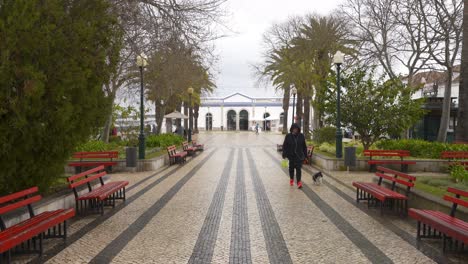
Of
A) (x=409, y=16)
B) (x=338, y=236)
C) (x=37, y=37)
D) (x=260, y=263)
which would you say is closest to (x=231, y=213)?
(x=338, y=236)

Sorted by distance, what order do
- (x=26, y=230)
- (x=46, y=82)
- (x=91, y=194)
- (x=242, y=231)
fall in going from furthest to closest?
(x=91, y=194)
(x=242, y=231)
(x=46, y=82)
(x=26, y=230)

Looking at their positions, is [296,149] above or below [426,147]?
above

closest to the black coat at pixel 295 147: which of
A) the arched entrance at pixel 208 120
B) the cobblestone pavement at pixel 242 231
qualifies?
the cobblestone pavement at pixel 242 231

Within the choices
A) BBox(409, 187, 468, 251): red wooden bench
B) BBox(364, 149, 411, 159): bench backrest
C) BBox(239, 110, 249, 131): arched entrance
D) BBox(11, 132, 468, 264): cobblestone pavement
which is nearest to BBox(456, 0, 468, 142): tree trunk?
BBox(364, 149, 411, 159): bench backrest

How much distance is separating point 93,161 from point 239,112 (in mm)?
61434

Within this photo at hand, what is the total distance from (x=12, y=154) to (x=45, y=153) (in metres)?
0.63

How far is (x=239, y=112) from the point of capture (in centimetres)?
7494

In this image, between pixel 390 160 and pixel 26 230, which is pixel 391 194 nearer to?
pixel 26 230

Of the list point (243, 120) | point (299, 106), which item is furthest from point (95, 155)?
point (243, 120)

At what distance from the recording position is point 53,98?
6371mm

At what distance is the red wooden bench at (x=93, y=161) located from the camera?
532 inches

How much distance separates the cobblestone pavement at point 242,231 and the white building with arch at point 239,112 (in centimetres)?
6344

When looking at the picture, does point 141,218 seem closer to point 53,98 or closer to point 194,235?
point 194,235

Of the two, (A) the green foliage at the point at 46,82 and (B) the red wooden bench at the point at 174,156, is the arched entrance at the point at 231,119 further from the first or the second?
(A) the green foliage at the point at 46,82
